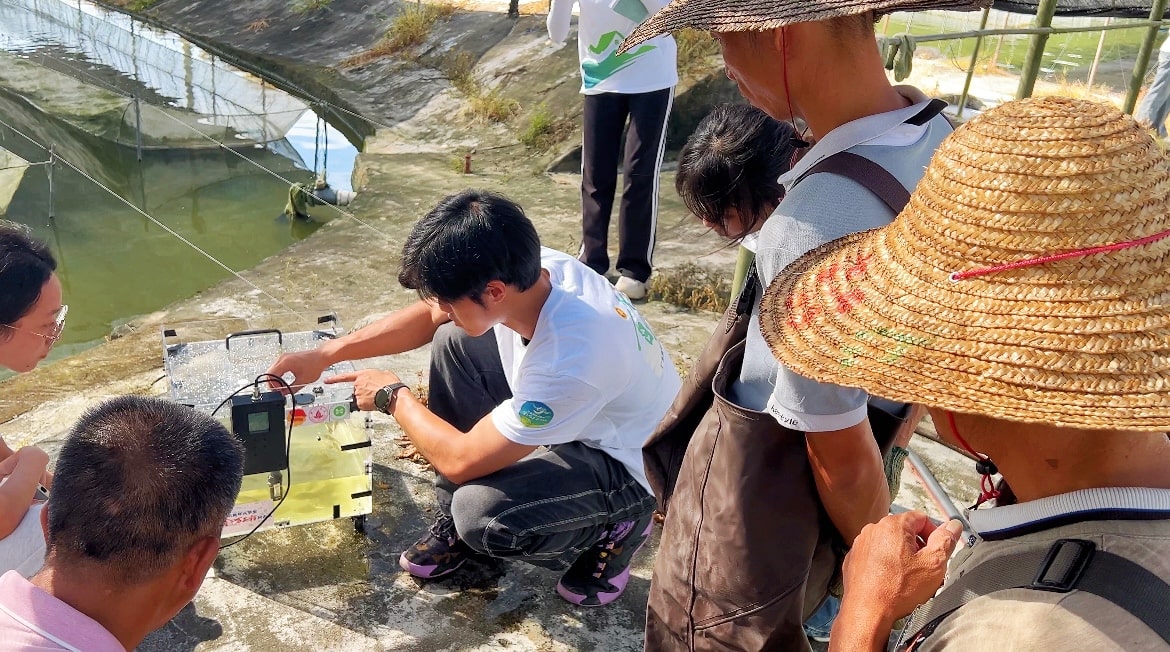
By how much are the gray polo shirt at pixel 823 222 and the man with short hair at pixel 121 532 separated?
1.12m

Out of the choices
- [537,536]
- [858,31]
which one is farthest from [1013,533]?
[537,536]

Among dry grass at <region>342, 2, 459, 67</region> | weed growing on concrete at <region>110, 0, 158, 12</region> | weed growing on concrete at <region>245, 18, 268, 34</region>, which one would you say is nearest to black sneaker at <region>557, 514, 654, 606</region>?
dry grass at <region>342, 2, 459, 67</region>

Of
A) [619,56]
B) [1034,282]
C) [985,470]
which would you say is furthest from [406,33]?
[1034,282]

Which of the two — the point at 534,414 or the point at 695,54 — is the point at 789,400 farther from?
the point at 695,54

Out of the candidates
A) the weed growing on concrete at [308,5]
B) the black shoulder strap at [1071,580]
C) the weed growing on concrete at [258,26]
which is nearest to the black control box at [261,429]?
the black shoulder strap at [1071,580]

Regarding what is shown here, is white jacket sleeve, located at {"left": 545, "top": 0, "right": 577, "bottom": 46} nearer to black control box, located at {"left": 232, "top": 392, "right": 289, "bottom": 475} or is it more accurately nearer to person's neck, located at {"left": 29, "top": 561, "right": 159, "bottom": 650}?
black control box, located at {"left": 232, "top": 392, "right": 289, "bottom": 475}

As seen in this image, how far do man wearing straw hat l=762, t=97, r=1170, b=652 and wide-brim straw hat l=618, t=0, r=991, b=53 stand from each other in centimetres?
45

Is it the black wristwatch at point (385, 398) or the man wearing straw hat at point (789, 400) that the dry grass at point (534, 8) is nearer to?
the black wristwatch at point (385, 398)

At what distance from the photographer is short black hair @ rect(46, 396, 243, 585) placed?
5.46ft

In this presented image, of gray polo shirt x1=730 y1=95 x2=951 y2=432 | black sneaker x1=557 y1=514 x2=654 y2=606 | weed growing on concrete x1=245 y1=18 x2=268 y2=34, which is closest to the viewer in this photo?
gray polo shirt x1=730 y1=95 x2=951 y2=432

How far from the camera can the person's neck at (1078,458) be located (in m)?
1.10

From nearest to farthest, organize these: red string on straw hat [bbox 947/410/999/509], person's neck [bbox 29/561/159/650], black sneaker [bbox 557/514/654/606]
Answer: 1. red string on straw hat [bbox 947/410/999/509]
2. person's neck [bbox 29/561/159/650]
3. black sneaker [bbox 557/514/654/606]

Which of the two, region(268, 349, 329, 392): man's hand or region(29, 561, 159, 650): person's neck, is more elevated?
region(29, 561, 159, 650): person's neck

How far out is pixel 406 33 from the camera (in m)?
13.5
